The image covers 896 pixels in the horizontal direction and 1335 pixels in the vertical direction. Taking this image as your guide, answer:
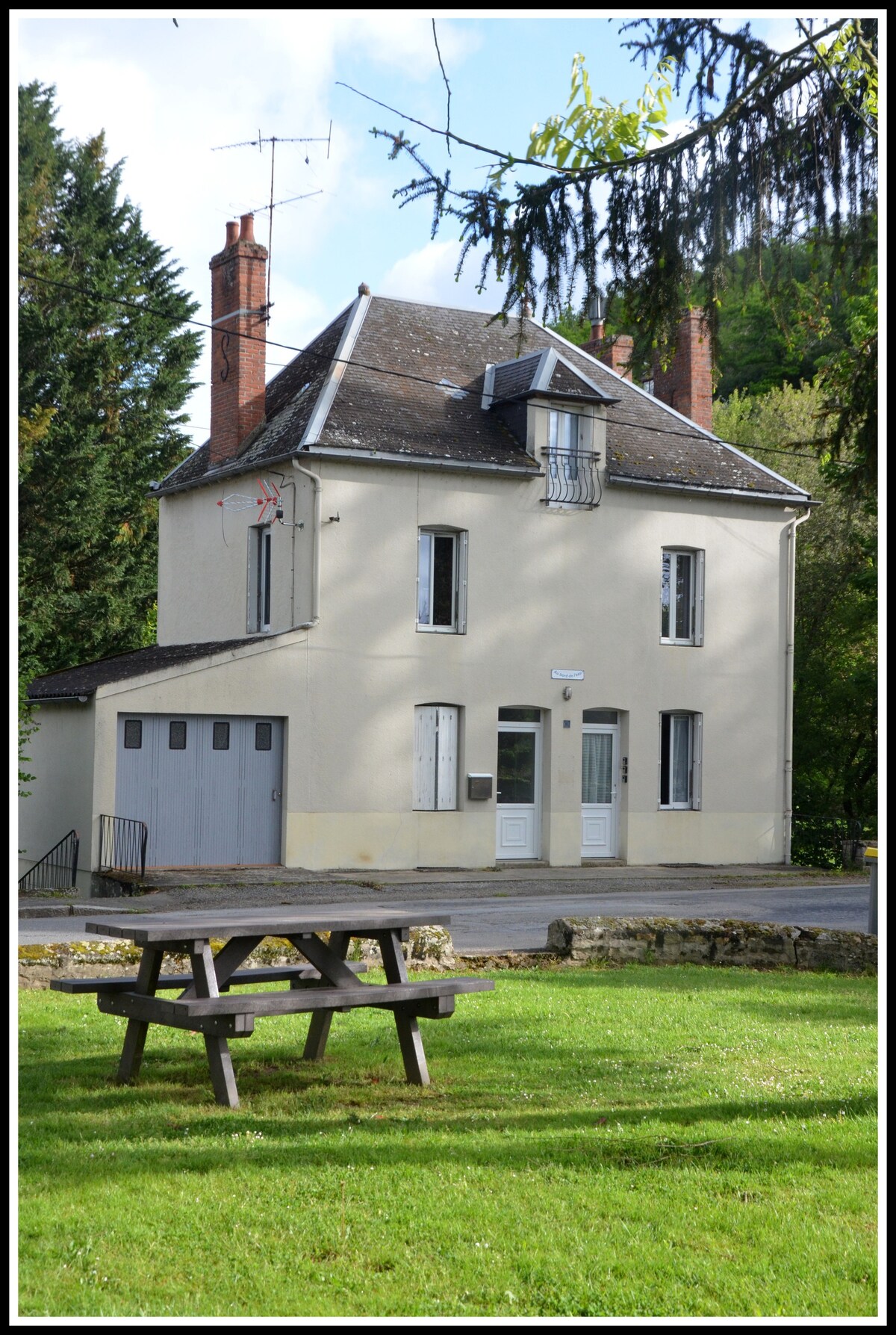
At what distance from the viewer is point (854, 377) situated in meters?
6.86

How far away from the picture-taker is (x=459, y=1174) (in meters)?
5.59

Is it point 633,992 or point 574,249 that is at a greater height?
point 574,249

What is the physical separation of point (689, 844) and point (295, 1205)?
20.6m

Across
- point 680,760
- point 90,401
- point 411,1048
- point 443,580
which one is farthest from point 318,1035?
point 90,401

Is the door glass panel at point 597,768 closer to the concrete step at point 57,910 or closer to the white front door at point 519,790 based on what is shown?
the white front door at point 519,790

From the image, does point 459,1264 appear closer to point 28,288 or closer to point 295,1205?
point 295,1205

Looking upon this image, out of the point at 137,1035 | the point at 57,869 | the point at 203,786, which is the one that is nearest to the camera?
the point at 137,1035

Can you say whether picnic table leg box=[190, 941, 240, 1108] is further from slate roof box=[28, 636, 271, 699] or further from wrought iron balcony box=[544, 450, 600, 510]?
wrought iron balcony box=[544, 450, 600, 510]

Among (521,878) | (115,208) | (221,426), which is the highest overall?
(115,208)

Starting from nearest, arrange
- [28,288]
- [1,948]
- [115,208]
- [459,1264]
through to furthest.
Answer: [1,948]
[459,1264]
[28,288]
[115,208]

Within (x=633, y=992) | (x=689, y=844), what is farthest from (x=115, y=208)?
(x=633, y=992)

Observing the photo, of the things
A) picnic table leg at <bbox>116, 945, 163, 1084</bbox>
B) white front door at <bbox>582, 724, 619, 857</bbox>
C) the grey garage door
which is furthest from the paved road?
picnic table leg at <bbox>116, 945, 163, 1084</bbox>

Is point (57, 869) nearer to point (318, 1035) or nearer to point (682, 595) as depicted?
point (682, 595)

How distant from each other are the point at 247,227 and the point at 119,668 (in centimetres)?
792
